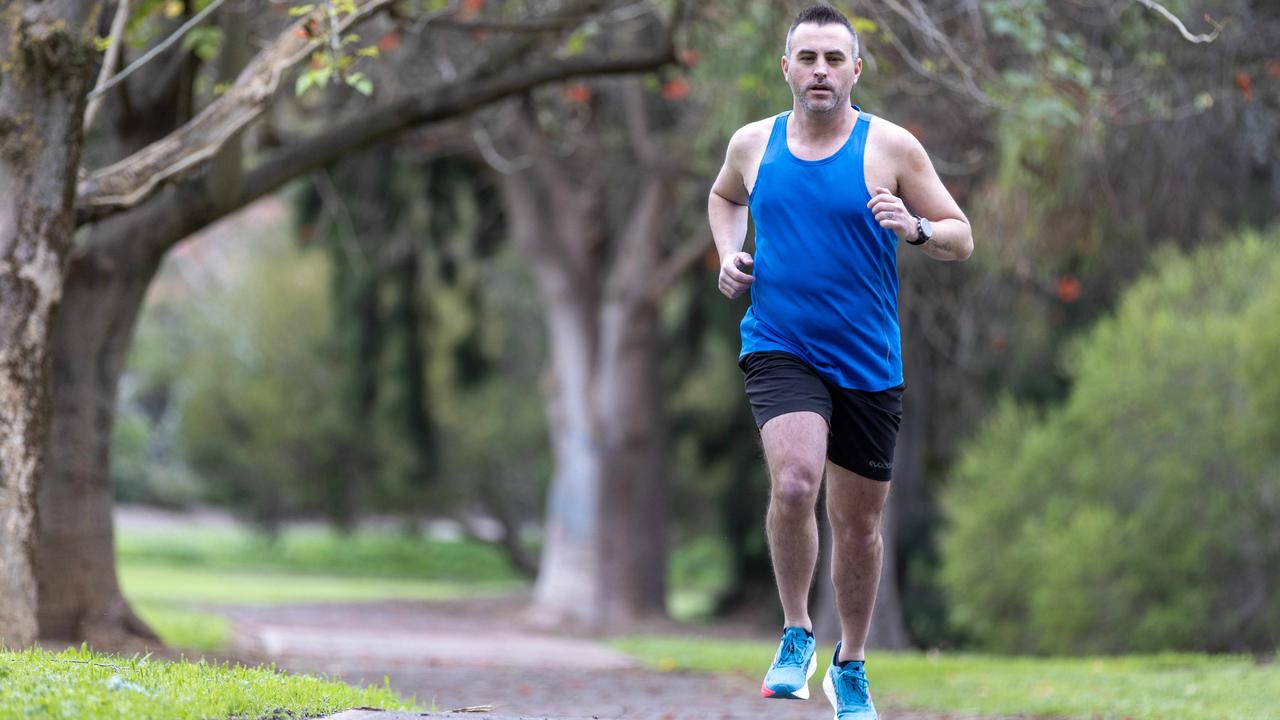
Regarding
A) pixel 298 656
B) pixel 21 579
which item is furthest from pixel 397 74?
pixel 21 579

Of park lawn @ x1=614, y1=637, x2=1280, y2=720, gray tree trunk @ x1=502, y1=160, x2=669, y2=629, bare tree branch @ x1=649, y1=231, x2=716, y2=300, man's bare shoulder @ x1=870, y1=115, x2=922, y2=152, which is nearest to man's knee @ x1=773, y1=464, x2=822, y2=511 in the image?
man's bare shoulder @ x1=870, y1=115, x2=922, y2=152

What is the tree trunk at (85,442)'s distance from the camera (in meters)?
8.99

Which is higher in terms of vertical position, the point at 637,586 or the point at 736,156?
the point at 736,156

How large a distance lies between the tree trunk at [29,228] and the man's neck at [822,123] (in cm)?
369

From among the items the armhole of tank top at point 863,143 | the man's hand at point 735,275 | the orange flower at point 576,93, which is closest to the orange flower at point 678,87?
the orange flower at point 576,93

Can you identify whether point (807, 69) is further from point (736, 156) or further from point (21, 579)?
point (21, 579)

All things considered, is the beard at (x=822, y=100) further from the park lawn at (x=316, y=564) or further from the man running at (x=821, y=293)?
the park lawn at (x=316, y=564)

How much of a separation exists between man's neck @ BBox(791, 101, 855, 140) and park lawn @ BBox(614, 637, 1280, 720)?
3.09 m

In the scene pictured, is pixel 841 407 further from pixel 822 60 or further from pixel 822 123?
pixel 822 60

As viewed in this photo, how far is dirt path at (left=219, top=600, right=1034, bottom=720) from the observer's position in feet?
25.3

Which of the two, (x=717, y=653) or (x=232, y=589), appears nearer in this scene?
(x=717, y=653)

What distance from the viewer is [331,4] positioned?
6824 mm

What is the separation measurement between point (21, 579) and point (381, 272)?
43.5 feet

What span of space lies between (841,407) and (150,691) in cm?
223
